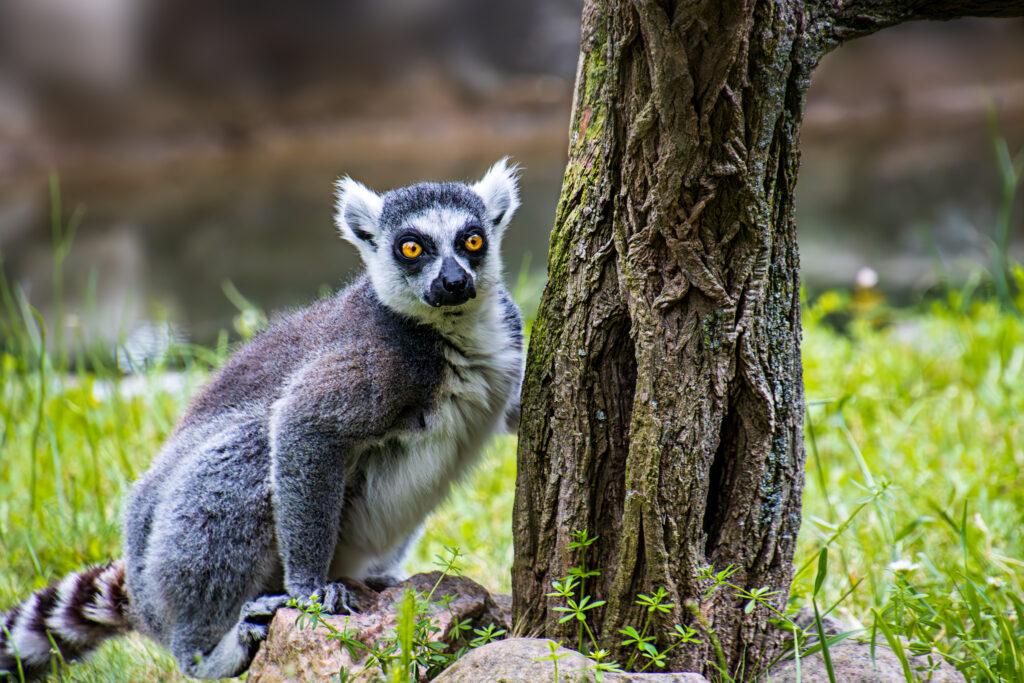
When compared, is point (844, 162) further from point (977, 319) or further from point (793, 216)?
point (793, 216)

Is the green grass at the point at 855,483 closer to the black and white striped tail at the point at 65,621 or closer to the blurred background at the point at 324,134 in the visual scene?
the black and white striped tail at the point at 65,621

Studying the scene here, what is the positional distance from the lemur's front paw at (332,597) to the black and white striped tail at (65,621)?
2.66 ft

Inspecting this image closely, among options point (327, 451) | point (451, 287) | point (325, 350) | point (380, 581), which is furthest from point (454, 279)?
point (380, 581)

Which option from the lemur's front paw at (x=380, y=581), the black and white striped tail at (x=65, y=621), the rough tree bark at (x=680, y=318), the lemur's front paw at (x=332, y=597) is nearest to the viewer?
the rough tree bark at (x=680, y=318)

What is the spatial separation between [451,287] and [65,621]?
5.40 ft

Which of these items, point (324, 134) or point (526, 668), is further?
point (324, 134)

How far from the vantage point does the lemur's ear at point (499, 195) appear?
9.22 feet

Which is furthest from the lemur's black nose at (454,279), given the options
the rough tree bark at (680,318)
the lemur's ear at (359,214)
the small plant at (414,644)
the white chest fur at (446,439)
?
the small plant at (414,644)

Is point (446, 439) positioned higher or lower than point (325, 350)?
lower

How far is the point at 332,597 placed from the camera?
94.0 inches

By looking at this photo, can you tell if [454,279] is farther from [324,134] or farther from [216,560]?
[324,134]

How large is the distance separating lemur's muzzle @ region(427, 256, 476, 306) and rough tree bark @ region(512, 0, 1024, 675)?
1.07ft

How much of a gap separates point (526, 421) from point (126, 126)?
10.9 meters

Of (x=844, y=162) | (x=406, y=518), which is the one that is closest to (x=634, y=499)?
(x=406, y=518)
